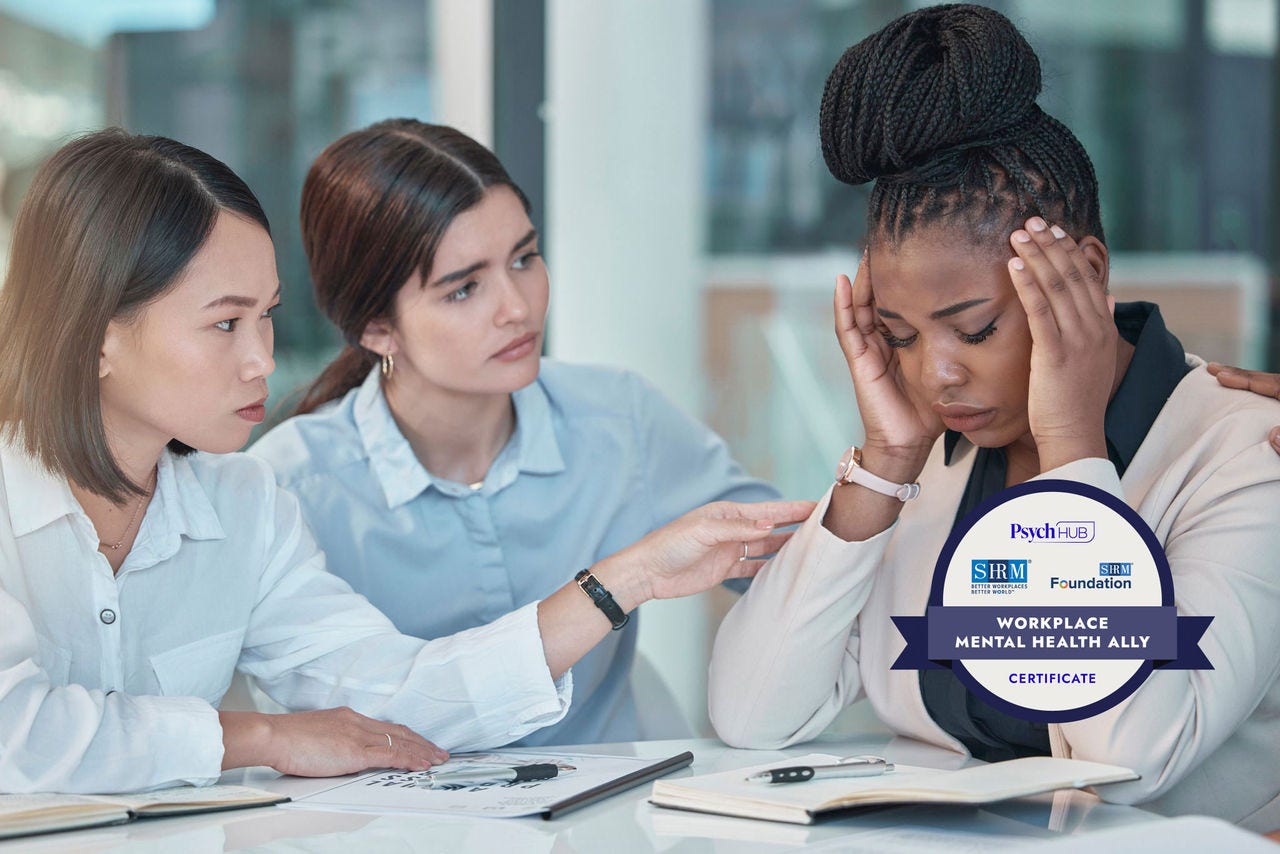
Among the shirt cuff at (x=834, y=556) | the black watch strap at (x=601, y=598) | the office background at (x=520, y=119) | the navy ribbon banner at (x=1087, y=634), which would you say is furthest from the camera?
the office background at (x=520, y=119)

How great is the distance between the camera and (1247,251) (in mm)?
3963

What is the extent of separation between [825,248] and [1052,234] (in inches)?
104

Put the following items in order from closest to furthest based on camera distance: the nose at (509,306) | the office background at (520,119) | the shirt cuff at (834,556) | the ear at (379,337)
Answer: the shirt cuff at (834,556)
the nose at (509,306)
the ear at (379,337)
the office background at (520,119)

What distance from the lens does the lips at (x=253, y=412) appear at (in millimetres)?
1492

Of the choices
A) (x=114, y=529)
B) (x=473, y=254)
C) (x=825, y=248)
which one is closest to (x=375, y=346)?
(x=473, y=254)

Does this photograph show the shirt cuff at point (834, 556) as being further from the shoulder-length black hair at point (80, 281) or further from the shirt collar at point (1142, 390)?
the shoulder-length black hair at point (80, 281)

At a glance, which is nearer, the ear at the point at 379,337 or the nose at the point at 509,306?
the nose at the point at 509,306

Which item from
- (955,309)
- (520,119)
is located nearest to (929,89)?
(955,309)

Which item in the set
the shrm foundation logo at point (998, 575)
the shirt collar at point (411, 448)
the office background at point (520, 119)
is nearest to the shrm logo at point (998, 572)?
the shrm foundation logo at point (998, 575)

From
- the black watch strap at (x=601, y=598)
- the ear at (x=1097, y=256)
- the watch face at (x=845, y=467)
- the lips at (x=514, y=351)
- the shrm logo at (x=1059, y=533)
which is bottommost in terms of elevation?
the black watch strap at (x=601, y=598)

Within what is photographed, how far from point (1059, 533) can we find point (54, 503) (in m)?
1.02

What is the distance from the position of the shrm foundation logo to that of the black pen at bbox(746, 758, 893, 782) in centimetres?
19

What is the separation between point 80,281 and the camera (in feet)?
4.61

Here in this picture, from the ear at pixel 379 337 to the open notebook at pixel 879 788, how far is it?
3.07 ft
